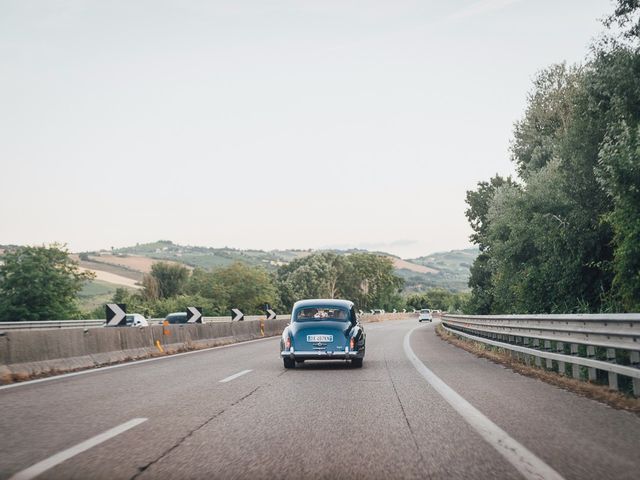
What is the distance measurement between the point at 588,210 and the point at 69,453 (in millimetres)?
22982

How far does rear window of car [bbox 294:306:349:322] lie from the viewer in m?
14.2

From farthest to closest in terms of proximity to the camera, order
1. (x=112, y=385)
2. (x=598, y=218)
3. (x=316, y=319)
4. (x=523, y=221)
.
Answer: (x=523, y=221) → (x=598, y=218) → (x=316, y=319) → (x=112, y=385)

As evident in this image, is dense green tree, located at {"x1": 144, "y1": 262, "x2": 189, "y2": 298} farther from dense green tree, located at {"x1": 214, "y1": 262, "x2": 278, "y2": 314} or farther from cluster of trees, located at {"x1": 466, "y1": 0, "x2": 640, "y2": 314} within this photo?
cluster of trees, located at {"x1": 466, "y1": 0, "x2": 640, "y2": 314}

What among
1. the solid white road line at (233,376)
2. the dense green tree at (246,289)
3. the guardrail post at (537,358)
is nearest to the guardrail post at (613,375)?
the guardrail post at (537,358)

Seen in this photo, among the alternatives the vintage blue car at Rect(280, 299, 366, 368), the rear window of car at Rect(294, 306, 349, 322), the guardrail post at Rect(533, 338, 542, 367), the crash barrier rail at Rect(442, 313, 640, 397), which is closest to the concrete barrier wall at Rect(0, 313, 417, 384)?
the vintage blue car at Rect(280, 299, 366, 368)

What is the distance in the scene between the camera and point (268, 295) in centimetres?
11562

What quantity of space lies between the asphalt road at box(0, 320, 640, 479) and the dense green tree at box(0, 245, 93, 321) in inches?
1700

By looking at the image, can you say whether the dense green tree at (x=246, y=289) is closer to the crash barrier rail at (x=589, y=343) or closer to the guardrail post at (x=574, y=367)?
the crash barrier rail at (x=589, y=343)

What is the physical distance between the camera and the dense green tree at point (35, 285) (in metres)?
50.4

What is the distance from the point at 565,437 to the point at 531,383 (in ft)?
15.5

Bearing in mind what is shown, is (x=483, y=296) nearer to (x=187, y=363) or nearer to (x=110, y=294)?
(x=187, y=363)

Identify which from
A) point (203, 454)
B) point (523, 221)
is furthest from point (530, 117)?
point (203, 454)

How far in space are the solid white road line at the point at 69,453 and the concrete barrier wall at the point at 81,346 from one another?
5.55 meters

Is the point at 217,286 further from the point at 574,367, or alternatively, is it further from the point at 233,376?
the point at 574,367
